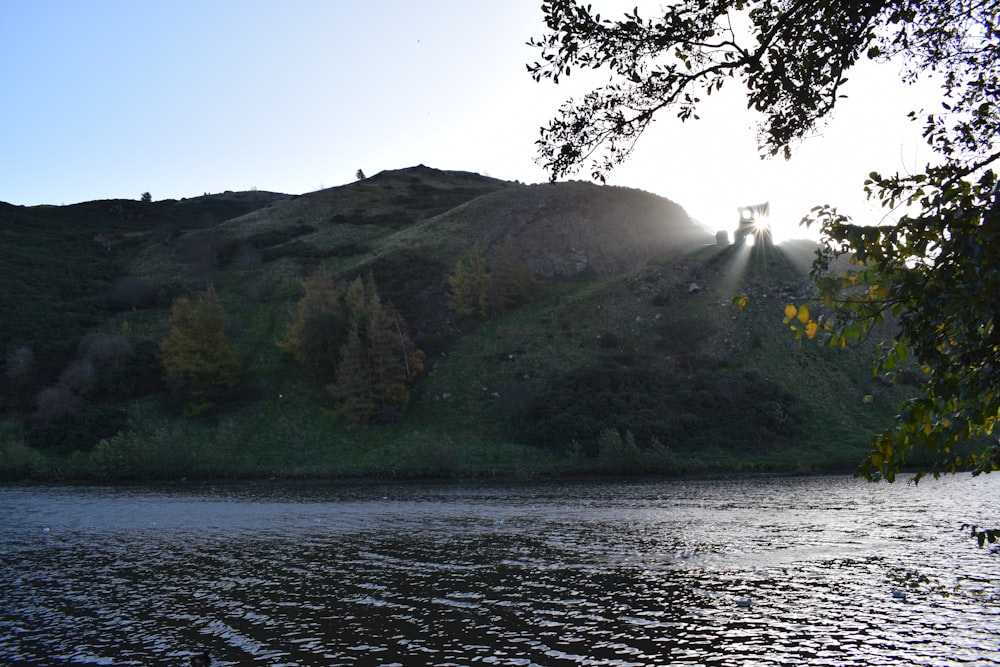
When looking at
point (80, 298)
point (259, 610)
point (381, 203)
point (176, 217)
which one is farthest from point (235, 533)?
point (176, 217)

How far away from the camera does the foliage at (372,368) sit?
7462 cm

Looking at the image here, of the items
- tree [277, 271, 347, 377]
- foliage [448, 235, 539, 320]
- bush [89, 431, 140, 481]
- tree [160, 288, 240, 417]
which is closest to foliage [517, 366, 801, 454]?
foliage [448, 235, 539, 320]

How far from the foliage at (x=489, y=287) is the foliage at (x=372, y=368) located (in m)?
13.6

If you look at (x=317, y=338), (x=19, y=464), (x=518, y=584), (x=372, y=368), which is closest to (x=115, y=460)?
(x=19, y=464)

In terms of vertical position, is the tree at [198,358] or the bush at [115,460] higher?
the tree at [198,358]

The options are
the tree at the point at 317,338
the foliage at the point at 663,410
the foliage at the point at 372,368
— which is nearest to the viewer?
the foliage at the point at 663,410

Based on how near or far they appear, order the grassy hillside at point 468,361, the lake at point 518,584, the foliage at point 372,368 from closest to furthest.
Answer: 1. the lake at point 518,584
2. the grassy hillside at point 468,361
3. the foliage at point 372,368

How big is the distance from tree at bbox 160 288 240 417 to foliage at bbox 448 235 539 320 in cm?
2946

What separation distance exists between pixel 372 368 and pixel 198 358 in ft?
66.0

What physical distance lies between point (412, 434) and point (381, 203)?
101 metres

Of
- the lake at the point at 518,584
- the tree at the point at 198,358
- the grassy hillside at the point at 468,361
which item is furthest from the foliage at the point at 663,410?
the tree at the point at 198,358

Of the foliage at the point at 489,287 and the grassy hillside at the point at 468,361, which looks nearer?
the grassy hillside at the point at 468,361

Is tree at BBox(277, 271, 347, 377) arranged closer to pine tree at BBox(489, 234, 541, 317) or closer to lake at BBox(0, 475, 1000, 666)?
pine tree at BBox(489, 234, 541, 317)

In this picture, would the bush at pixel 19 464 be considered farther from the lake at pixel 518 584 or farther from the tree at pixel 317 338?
the tree at pixel 317 338
